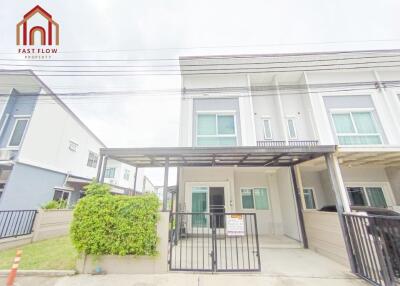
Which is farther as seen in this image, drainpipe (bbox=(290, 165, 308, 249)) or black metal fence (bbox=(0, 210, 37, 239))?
black metal fence (bbox=(0, 210, 37, 239))

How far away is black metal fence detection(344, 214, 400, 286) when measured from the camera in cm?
306

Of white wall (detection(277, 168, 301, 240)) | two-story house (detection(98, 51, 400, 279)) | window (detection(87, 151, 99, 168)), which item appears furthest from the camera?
window (detection(87, 151, 99, 168))

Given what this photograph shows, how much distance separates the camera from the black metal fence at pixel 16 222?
22.1ft

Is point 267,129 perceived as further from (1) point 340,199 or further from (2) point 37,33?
(2) point 37,33

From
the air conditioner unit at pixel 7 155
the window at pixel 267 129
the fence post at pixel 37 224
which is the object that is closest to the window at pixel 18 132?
the air conditioner unit at pixel 7 155

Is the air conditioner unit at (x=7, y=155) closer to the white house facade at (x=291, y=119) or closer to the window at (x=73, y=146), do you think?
the window at (x=73, y=146)

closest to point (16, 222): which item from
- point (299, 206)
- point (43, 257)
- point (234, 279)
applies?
point (43, 257)

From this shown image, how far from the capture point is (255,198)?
28.4 ft

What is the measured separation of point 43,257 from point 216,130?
791 centimetres

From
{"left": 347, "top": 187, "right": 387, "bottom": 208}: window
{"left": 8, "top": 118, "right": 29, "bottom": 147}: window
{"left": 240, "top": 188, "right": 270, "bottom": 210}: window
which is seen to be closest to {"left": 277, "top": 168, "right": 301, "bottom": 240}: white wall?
{"left": 240, "top": 188, "right": 270, "bottom": 210}: window

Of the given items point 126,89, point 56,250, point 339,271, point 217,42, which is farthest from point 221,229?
point 217,42

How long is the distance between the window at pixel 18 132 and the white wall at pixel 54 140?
52 centimetres

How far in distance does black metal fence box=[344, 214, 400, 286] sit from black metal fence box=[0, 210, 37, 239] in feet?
37.3

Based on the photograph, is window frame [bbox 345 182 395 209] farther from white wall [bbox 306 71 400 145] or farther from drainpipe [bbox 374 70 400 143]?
drainpipe [bbox 374 70 400 143]
